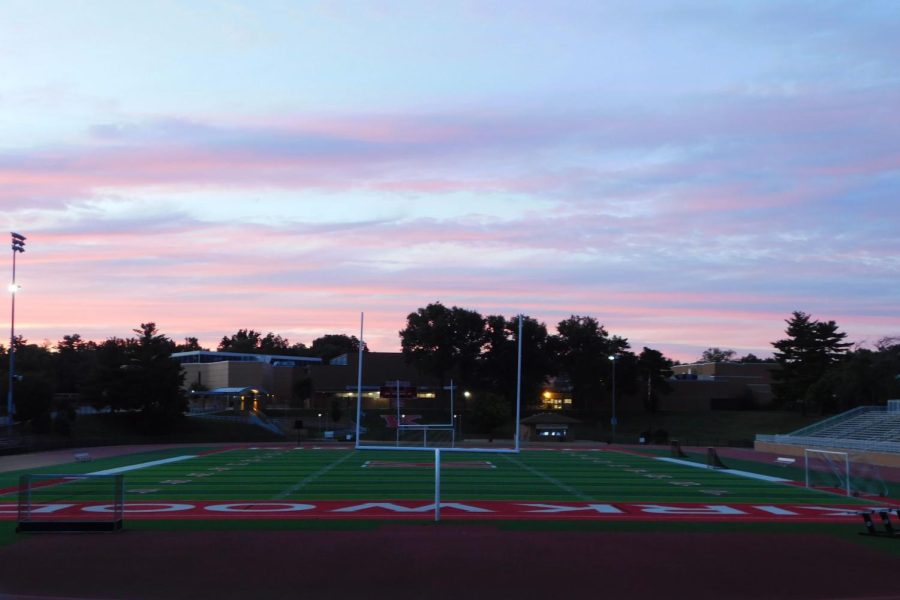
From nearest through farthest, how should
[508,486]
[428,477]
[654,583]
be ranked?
[654,583] → [508,486] → [428,477]

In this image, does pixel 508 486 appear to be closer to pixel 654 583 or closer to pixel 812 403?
pixel 654 583

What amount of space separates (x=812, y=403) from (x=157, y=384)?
2049 inches

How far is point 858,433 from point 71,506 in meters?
43.2

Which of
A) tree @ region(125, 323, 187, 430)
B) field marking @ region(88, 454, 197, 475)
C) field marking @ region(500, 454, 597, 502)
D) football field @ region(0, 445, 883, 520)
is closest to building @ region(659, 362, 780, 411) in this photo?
tree @ region(125, 323, 187, 430)

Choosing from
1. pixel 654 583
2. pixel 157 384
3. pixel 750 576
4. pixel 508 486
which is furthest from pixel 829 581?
pixel 157 384

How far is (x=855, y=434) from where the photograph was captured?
1978 inches

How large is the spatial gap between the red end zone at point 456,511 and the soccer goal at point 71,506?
0.19 feet

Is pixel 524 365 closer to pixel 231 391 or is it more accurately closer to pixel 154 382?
pixel 231 391

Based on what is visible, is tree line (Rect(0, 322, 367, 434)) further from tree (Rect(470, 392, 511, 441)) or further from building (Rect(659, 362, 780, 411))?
building (Rect(659, 362, 780, 411))

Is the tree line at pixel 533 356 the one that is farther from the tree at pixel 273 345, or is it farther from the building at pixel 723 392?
the tree at pixel 273 345

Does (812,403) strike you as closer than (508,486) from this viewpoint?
No

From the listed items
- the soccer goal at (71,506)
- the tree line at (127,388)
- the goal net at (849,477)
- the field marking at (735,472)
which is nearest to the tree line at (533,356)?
the tree line at (127,388)

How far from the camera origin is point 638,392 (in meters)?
96.7

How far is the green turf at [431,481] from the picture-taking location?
23.0 m
